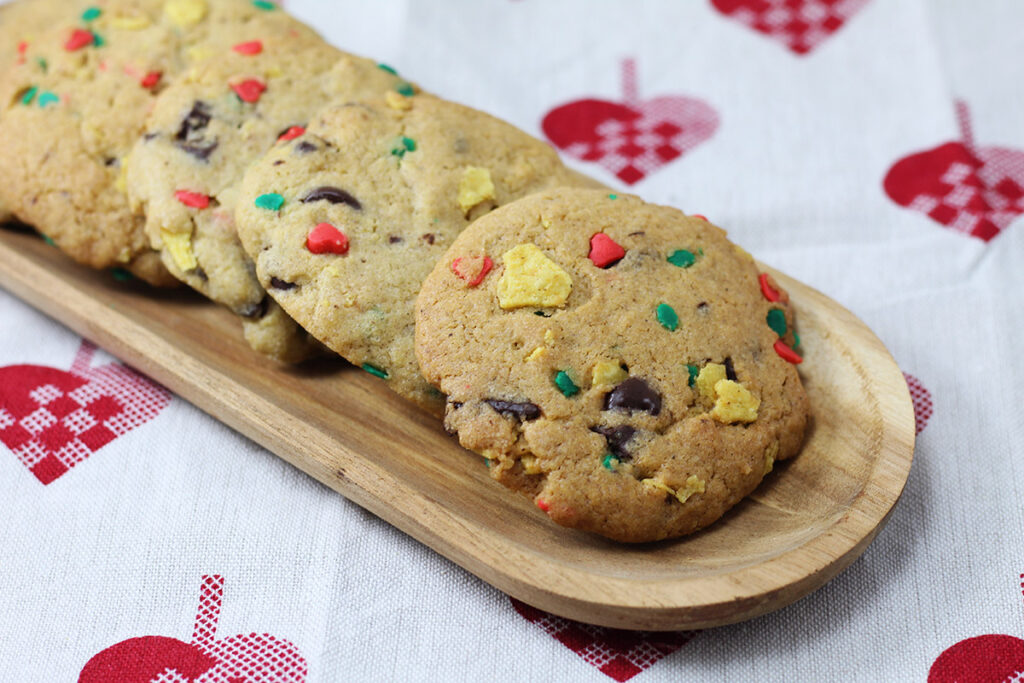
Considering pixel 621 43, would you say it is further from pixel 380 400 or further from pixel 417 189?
pixel 380 400

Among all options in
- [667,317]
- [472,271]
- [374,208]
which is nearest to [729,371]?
[667,317]

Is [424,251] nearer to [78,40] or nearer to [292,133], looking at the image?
[292,133]

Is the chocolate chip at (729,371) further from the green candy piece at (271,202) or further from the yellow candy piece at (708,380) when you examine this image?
the green candy piece at (271,202)

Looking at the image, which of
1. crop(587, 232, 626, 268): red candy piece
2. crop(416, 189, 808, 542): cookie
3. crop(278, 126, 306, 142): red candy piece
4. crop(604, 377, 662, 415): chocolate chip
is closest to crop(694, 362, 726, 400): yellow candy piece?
crop(416, 189, 808, 542): cookie

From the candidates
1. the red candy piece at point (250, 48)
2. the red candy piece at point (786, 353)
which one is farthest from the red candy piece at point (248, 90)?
the red candy piece at point (786, 353)

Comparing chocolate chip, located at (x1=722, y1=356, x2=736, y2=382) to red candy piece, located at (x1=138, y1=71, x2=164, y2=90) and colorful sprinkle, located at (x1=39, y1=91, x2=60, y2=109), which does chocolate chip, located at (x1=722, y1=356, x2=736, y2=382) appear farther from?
A: colorful sprinkle, located at (x1=39, y1=91, x2=60, y2=109)

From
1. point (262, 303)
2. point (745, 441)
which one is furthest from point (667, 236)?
point (262, 303)
